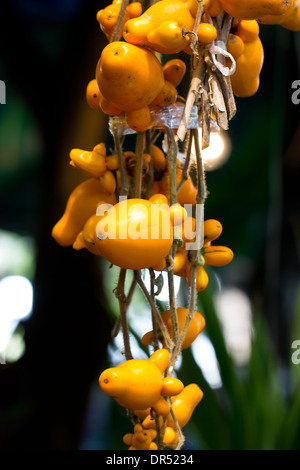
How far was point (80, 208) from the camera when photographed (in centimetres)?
43

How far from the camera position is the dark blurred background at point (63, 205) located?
0.77 meters

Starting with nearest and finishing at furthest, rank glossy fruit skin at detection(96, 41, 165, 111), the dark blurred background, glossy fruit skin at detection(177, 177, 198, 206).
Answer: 1. glossy fruit skin at detection(96, 41, 165, 111)
2. glossy fruit skin at detection(177, 177, 198, 206)
3. the dark blurred background

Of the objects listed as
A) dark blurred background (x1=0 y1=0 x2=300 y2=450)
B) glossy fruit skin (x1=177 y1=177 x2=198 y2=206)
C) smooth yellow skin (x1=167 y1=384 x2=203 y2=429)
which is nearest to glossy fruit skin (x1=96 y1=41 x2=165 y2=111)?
glossy fruit skin (x1=177 y1=177 x2=198 y2=206)

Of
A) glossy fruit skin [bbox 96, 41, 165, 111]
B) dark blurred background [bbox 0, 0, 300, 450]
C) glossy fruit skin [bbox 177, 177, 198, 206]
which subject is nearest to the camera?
glossy fruit skin [bbox 96, 41, 165, 111]

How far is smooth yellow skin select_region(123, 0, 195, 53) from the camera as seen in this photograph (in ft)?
1.14

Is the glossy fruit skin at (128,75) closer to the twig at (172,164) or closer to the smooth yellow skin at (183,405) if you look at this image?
the twig at (172,164)

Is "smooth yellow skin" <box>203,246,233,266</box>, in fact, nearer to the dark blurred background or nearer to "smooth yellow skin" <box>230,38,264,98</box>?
"smooth yellow skin" <box>230,38,264,98</box>

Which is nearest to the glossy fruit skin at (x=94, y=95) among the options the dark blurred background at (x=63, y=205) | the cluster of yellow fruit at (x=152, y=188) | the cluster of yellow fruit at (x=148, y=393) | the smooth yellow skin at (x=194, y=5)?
the cluster of yellow fruit at (x=152, y=188)

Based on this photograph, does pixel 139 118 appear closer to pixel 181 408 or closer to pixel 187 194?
pixel 187 194

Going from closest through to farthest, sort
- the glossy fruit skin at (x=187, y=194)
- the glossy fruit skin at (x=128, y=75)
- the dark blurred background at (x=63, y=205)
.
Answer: the glossy fruit skin at (x=128, y=75) → the glossy fruit skin at (x=187, y=194) → the dark blurred background at (x=63, y=205)

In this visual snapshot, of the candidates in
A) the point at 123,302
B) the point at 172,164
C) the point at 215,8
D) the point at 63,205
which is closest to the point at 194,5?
the point at 215,8

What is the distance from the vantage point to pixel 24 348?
768mm

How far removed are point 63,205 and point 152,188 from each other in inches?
14.8

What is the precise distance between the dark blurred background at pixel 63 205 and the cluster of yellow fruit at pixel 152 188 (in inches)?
14.4
